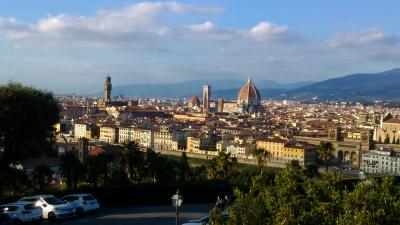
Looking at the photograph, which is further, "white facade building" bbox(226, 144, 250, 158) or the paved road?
"white facade building" bbox(226, 144, 250, 158)

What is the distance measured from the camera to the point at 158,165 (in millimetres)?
25203

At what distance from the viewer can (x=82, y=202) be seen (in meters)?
15.3

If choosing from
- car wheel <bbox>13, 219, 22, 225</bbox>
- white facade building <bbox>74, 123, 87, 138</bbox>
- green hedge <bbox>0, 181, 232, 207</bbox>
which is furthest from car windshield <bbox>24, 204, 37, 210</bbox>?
white facade building <bbox>74, 123, 87, 138</bbox>

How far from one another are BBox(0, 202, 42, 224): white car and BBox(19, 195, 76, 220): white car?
42cm

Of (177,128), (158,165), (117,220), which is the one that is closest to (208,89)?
(177,128)

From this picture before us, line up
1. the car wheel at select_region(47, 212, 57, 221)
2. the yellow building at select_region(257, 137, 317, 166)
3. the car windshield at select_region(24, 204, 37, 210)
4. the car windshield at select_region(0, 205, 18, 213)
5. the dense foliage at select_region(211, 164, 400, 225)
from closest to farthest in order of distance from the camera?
the dense foliage at select_region(211, 164, 400, 225) < the car windshield at select_region(0, 205, 18, 213) < the car windshield at select_region(24, 204, 37, 210) < the car wheel at select_region(47, 212, 57, 221) < the yellow building at select_region(257, 137, 317, 166)

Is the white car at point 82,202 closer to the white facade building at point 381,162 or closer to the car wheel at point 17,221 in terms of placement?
the car wheel at point 17,221

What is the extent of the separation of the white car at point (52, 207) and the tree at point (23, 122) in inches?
248

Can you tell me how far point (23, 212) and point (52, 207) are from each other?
1.07 metres

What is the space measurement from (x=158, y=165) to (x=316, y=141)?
53.5m

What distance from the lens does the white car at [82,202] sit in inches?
599

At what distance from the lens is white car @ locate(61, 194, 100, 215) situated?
15203mm

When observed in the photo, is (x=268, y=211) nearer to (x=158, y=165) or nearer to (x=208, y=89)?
(x=158, y=165)

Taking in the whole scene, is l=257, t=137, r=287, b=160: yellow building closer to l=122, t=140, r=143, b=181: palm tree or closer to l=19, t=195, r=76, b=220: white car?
l=122, t=140, r=143, b=181: palm tree
